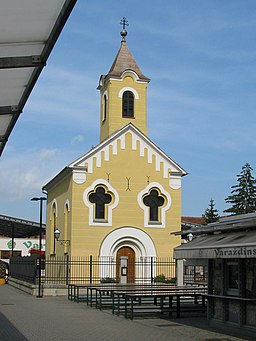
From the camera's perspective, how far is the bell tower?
39.3m

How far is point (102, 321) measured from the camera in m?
17.8

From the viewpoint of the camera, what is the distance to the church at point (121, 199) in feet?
117

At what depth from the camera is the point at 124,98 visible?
39.9 meters

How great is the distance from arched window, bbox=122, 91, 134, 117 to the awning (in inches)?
938

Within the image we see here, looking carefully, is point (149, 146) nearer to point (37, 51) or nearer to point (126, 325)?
point (126, 325)

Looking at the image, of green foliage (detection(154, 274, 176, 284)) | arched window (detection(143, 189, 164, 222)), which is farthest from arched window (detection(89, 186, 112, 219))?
green foliage (detection(154, 274, 176, 284))

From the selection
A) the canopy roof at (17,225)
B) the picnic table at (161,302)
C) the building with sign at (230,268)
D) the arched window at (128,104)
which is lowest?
the picnic table at (161,302)

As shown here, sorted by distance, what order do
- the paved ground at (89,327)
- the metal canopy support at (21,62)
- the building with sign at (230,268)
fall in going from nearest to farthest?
the metal canopy support at (21,62), the building with sign at (230,268), the paved ground at (89,327)

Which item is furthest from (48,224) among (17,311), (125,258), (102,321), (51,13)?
(51,13)

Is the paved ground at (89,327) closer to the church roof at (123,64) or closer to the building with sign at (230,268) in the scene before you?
the building with sign at (230,268)

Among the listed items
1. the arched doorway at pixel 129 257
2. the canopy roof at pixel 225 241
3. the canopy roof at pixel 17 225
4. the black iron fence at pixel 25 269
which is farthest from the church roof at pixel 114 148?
the canopy roof at pixel 225 241

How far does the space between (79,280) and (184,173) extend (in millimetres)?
9822

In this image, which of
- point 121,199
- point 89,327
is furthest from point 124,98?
point 89,327

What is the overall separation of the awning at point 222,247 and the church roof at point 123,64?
2502 cm
